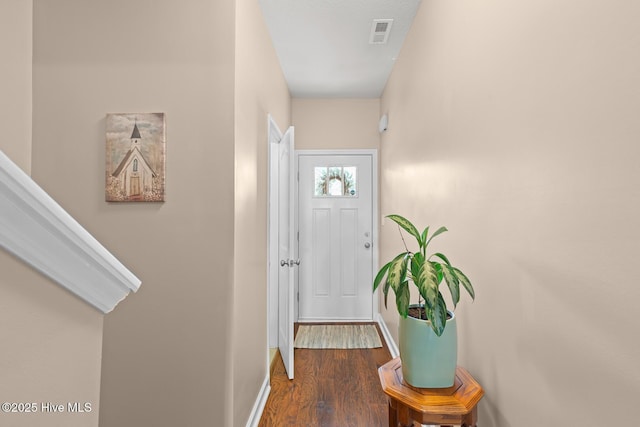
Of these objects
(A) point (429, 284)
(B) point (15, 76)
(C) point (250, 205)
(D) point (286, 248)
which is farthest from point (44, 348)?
(D) point (286, 248)

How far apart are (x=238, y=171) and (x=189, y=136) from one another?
297 millimetres

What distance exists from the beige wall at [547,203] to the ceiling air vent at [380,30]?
983mm

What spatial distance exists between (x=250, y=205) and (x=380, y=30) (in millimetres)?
1705

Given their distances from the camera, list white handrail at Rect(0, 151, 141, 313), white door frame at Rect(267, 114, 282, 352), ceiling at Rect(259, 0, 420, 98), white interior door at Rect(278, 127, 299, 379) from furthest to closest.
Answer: white door frame at Rect(267, 114, 282, 352)
white interior door at Rect(278, 127, 299, 379)
ceiling at Rect(259, 0, 420, 98)
white handrail at Rect(0, 151, 141, 313)

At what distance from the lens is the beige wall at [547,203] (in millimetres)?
723

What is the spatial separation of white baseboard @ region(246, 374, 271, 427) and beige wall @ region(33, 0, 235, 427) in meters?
0.51

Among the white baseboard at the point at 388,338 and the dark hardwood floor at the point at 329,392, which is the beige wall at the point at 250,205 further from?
the white baseboard at the point at 388,338

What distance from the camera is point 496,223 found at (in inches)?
49.5

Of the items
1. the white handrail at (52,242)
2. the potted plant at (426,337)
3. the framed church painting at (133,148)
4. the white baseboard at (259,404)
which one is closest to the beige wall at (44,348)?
the white handrail at (52,242)

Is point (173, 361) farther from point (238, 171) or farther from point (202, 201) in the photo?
point (238, 171)

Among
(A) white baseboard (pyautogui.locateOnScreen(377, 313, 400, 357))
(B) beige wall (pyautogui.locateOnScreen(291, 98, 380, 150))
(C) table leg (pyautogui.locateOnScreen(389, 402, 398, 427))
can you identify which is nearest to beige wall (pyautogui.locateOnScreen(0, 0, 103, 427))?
(C) table leg (pyautogui.locateOnScreen(389, 402, 398, 427))

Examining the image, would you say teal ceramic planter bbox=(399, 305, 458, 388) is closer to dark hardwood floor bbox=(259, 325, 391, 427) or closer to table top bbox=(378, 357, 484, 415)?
table top bbox=(378, 357, 484, 415)

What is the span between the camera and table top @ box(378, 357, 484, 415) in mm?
1119

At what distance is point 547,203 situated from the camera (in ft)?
3.15
